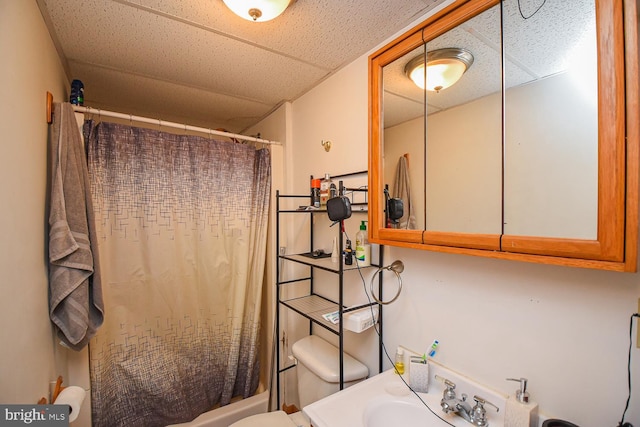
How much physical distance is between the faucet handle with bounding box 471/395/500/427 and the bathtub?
1477 mm

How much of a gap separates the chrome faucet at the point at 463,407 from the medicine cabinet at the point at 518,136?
499mm

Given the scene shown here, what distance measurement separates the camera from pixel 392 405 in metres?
0.98

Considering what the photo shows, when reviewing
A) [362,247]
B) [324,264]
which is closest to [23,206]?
[324,264]

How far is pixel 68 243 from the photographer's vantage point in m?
1.10

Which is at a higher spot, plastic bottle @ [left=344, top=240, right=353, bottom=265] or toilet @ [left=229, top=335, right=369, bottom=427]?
plastic bottle @ [left=344, top=240, right=353, bottom=265]

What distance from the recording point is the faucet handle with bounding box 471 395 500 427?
2.75 ft

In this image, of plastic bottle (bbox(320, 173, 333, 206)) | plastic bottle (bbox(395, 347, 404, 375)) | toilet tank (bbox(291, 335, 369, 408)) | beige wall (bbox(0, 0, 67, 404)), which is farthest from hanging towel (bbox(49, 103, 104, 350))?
plastic bottle (bbox(395, 347, 404, 375))

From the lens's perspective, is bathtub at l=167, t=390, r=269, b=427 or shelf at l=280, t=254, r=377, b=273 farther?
bathtub at l=167, t=390, r=269, b=427

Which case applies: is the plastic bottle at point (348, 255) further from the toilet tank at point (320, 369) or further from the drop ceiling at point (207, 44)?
the drop ceiling at point (207, 44)

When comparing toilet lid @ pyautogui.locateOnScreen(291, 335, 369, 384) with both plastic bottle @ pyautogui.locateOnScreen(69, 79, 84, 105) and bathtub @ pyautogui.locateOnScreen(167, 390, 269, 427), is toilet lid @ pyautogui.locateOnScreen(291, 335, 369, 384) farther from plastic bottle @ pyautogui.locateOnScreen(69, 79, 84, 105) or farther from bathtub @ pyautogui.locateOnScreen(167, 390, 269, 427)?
plastic bottle @ pyautogui.locateOnScreen(69, 79, 84, 105)

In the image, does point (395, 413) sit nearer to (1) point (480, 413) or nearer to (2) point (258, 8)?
(1) point (480, 413)

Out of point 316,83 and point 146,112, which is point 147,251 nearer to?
point 146,112

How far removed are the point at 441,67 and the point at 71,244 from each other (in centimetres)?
165

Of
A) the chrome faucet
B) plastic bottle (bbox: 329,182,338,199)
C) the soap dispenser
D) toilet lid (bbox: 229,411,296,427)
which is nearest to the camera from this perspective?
the soap dispenser
